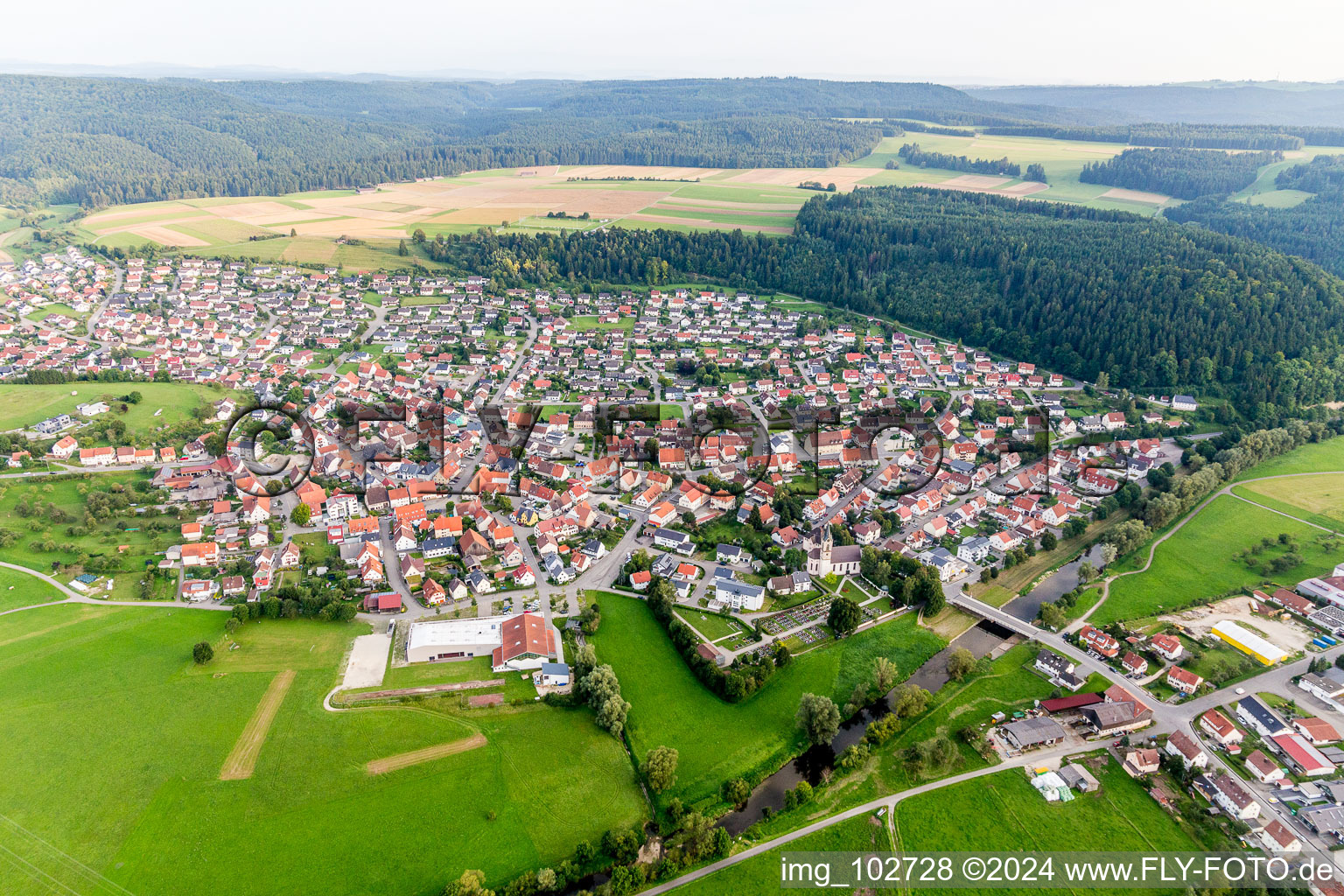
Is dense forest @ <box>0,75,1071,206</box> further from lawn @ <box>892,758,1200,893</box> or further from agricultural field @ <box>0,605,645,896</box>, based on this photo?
lawn @ <box>892,758,1200,893</box>

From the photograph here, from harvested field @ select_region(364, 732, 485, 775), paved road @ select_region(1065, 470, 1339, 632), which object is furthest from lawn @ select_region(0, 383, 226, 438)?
paved road @ select_region(1065, 470, 1339, 632)

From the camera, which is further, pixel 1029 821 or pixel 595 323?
pixel 595 323

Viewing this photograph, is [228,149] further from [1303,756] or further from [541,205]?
[1303,756]

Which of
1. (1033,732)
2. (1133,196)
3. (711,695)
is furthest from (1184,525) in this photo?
(1133,196)

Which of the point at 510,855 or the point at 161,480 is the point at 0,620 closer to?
the point at 161,480

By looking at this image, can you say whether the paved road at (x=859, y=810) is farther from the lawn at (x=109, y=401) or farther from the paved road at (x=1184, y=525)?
the lawn at (x=109, y=401)

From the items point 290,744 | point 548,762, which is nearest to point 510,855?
point 548,762
